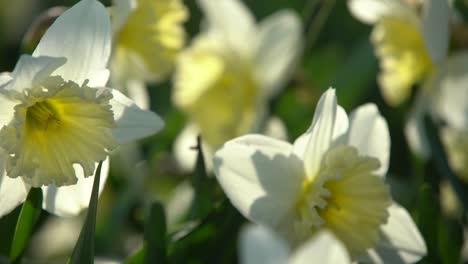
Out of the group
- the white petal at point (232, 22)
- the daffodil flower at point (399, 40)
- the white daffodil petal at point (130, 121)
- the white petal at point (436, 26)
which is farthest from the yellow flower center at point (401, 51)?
the white daffodil petal at point (130, 121)

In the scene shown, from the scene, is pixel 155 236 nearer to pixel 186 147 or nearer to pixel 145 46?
pixel 145 46

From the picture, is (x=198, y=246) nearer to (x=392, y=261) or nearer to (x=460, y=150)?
(x=392, y=261)

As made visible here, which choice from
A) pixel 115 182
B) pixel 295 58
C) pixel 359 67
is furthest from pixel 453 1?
pixel 115 182

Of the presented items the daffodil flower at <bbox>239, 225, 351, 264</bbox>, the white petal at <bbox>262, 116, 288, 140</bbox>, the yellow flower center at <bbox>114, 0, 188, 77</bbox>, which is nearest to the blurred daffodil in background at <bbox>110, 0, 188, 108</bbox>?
the yellow flower center at <bbox>114, 0, 188, 77</bbox>

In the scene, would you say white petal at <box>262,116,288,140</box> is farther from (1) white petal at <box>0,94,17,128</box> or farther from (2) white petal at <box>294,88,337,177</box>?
(1) white petal at <box>0,94,17,128</box>

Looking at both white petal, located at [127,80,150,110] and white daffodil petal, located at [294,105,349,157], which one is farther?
white petal, located at [127,80,150,110]

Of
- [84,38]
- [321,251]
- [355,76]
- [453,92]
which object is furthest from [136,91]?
[321,251]

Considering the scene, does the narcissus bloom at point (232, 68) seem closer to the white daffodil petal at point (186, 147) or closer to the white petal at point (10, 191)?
the white daffodil petal at point (186, 147)
